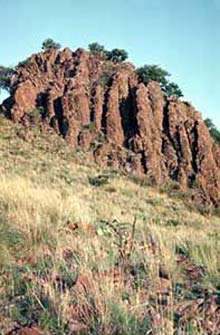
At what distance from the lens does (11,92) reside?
45.3m

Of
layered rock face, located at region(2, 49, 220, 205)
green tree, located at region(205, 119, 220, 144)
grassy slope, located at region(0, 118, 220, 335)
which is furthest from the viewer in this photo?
green tree, located at region(205, 119, 220, 144)

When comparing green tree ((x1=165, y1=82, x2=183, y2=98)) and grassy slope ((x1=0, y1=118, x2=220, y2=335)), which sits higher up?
green tree ((x1=165, y1=82, x2=183, y2=98))

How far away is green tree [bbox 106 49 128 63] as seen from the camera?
51250mm

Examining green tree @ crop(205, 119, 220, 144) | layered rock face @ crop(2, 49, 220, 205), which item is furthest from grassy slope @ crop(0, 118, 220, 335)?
green tree @ crop(205, 119, 220, 144)

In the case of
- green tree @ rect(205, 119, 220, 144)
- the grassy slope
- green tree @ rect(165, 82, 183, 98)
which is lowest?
the grassy slope

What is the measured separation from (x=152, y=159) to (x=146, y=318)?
35940mm

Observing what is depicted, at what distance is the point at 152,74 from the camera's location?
48344 millimetres

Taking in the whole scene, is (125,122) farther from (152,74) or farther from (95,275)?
(95,275)

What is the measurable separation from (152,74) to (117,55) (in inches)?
178

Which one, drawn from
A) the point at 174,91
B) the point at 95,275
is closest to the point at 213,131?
the point at 174,91

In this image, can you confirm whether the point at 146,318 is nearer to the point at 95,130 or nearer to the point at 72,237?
the point at 72,237

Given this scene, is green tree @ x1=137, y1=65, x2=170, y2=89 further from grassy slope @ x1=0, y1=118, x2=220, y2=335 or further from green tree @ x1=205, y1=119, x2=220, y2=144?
grassy slope @ x1=0, y1=118, x2=220, y2=335

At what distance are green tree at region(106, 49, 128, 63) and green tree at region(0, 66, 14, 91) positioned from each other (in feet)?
26.3

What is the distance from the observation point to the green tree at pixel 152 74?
4816cm
